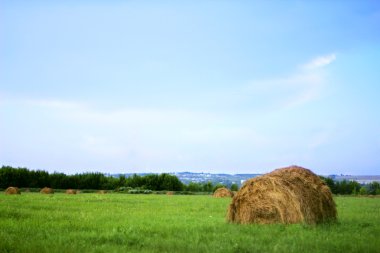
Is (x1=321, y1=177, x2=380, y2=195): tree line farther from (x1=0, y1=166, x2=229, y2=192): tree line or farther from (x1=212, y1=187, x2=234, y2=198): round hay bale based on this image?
(x1=212, y1=187, x2=234, y2=198): round hay bale


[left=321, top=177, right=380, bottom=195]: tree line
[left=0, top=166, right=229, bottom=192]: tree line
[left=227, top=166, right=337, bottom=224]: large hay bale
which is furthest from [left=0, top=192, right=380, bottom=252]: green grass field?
[left=321, top=177, right=380, bottom=195]: tree line

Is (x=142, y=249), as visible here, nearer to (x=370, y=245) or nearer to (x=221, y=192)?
(x=370, y=245)

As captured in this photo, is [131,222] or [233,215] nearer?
[131,222]

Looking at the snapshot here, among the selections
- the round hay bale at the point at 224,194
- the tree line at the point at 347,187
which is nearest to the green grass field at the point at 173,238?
the round hay bale at the point at 224,194

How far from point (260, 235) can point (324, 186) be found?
5.27m

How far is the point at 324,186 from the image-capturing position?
48.6ft

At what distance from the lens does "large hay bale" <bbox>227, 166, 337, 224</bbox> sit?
13219mm

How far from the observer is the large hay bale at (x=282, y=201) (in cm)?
1322

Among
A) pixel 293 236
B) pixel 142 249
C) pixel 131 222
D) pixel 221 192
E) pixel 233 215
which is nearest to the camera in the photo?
pixel 142 249

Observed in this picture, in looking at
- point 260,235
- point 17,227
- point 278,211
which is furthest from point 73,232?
point 278,211

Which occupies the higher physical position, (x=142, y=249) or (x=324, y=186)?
(x=324, y=186)

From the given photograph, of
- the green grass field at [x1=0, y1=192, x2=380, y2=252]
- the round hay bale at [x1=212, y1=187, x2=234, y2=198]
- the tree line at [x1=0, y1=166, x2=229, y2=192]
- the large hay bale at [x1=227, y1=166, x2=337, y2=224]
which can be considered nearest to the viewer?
the green grass field at [x1=0, y1=192, x2=380, y2=252]

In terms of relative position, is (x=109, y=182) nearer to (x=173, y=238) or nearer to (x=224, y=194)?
(x=224, y=194)

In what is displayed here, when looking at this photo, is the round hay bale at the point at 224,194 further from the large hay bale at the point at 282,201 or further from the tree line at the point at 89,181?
the large hay bale at the point at 282,201
